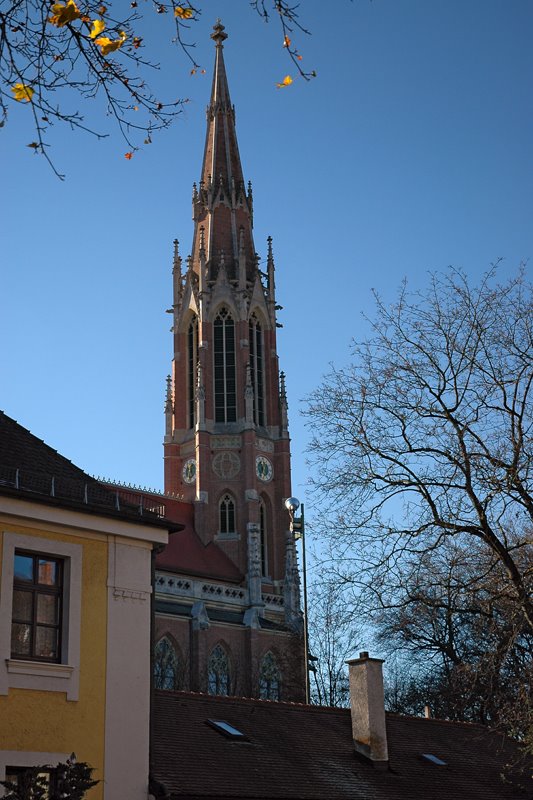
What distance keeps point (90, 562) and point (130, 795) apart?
3.43m

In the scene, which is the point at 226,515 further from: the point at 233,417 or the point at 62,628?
the point at 62,628

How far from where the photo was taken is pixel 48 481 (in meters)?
17.1

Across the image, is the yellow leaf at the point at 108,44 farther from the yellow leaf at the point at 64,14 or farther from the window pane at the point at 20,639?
the window pane at the point at 20,639

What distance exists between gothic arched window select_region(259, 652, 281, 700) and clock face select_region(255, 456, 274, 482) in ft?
41.5

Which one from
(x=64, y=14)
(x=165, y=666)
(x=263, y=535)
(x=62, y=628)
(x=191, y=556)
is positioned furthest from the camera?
(x=263, y=535)

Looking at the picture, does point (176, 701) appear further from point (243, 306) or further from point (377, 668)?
point (243, 306)

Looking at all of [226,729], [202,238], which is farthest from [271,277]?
[226,729]

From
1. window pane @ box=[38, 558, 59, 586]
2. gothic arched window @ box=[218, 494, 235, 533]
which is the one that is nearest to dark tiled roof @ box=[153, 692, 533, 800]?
window pane @ box=[38, 558, 59, 586]

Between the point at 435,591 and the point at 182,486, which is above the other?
the point at 182,486

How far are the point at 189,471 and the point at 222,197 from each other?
68.3ft

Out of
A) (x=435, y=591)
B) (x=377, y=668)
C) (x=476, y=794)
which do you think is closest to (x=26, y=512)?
(x=435, y=591)

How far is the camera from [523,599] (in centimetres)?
1578

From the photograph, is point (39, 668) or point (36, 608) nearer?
point (39, 668)

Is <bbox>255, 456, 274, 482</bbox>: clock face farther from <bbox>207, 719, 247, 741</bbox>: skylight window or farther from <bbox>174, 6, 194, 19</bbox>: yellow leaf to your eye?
<bbox>174, 6, 194, 19</bbox>: yellow leaf
